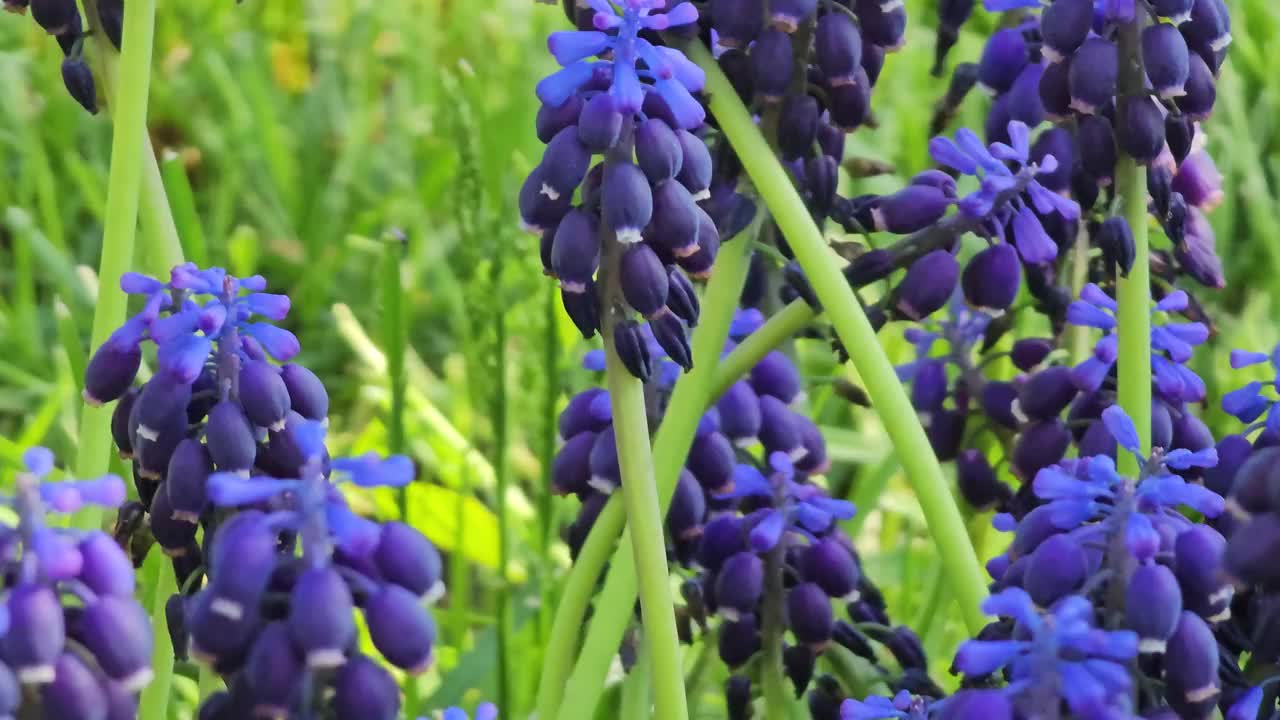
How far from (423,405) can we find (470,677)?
2.77 ft

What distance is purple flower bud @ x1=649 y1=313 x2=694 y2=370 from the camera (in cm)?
150

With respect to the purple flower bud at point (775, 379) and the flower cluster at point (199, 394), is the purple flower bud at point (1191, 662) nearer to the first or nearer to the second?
the flower cluster at point (199, 394)

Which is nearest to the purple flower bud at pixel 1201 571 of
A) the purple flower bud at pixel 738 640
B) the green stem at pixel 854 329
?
the green stem at pixel 854 329

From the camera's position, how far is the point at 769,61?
1.69m

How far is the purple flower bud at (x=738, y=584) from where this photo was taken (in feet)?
6.14

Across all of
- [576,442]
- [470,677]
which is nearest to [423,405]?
[470,677]

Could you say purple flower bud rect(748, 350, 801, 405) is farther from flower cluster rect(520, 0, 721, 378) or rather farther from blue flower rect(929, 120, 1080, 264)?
flower cluster rect(520, 0, 721, 378)

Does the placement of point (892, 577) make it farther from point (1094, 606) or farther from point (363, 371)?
point (1094, 606)

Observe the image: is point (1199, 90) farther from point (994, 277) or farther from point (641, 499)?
point (641, 499)

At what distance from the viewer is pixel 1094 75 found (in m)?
1.68

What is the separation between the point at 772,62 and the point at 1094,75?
295 mm

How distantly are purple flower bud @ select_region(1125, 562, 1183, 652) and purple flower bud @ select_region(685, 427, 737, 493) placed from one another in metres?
0.81

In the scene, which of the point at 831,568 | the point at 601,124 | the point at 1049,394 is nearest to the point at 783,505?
the point at 831,568

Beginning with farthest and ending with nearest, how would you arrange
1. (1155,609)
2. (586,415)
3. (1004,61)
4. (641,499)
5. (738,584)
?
(1004,61) → (586,415) → (738,584) → (641,499) → (1155,609)
